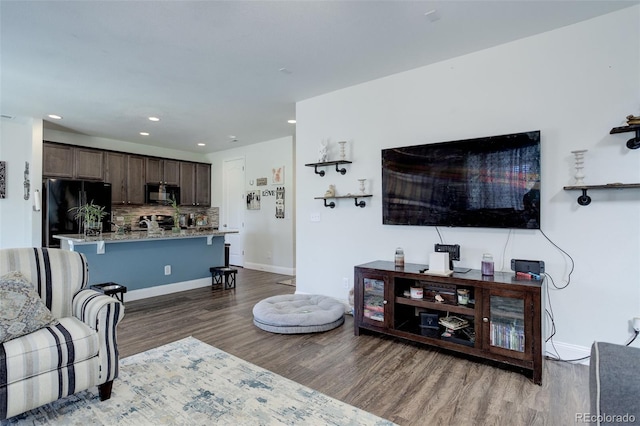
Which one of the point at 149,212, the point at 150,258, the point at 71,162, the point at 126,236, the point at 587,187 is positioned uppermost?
the point at 71,162

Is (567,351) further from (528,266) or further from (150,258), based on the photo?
(150,258)

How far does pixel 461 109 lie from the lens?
10.3 ft

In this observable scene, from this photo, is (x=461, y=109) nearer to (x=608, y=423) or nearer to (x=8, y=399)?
(x=608, y=423)

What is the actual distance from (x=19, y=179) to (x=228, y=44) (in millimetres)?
4798

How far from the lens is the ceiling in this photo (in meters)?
2.39

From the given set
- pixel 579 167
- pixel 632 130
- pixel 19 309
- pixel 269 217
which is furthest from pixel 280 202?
pixel 632 130

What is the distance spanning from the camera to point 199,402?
2.06 meters

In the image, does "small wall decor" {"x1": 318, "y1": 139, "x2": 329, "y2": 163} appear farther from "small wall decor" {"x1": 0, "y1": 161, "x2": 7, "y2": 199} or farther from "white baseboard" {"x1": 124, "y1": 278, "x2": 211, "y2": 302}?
"small wall decor" {"x1": 0, "y1": 161, "x2": 7, "y2": 199}

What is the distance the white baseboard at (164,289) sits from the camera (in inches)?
176

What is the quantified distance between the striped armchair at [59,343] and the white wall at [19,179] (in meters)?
3.70

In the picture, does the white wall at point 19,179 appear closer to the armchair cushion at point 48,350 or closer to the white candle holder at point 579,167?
the armchair cushion at point 48,350

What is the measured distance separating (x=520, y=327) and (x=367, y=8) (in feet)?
8.40

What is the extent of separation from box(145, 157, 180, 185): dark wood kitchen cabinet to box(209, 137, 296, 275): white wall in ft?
3.88

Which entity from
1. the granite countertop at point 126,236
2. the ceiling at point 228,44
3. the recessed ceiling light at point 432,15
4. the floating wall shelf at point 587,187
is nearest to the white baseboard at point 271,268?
the granite countertop at point 126,236
